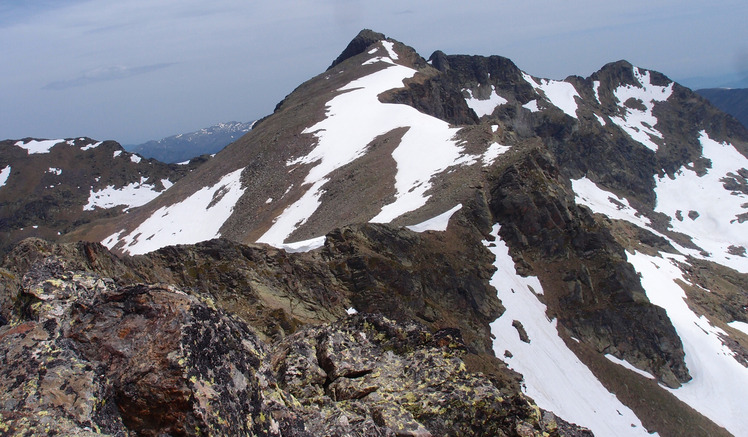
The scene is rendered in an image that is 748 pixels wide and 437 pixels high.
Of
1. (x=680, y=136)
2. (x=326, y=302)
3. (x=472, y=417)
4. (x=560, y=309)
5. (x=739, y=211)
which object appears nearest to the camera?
(x=472, y=417)

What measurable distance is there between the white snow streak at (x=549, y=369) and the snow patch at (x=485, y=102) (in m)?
103

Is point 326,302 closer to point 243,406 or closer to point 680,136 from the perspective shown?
point 243,406

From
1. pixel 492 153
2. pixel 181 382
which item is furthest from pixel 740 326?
pixel 181 382

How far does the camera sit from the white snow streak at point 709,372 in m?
34.6

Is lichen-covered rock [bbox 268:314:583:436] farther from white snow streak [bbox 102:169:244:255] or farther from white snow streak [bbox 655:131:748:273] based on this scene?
white snow streak [bbox 655:131:748:273]

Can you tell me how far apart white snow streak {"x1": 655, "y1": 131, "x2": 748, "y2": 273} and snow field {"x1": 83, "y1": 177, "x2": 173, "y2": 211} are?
12538 cm

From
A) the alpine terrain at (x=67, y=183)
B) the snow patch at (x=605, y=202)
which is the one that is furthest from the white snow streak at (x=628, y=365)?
the alpine terrain at (x=67, y=183)

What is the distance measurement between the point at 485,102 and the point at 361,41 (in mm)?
37824

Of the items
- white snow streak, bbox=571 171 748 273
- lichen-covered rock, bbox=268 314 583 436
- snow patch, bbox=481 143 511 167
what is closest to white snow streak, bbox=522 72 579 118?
white snow streak, bbox=571 171 748 273

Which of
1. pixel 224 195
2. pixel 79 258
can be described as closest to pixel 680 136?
pixel 224 195

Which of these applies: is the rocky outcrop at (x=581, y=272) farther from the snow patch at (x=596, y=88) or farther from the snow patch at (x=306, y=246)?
the snow patch at (x=596, y=88)

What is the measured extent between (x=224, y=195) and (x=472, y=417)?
6660 centimetres

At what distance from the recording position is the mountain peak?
118750 millimetres

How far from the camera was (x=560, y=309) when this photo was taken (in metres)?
34.8
